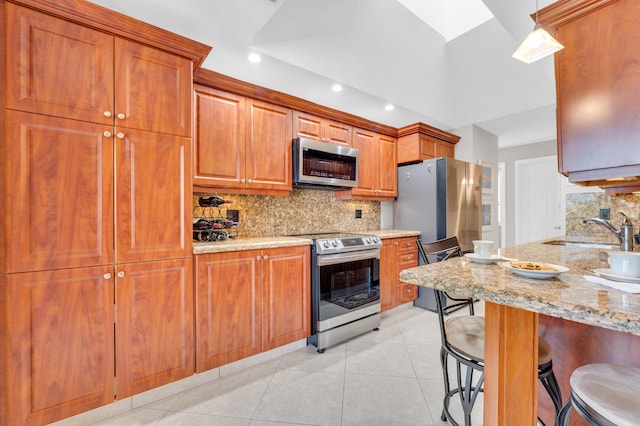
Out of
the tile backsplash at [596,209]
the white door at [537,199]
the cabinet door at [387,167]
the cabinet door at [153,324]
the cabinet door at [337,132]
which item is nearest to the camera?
the cabinet door at [153,324]

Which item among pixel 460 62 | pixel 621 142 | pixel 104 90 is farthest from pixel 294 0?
pixel 460 62

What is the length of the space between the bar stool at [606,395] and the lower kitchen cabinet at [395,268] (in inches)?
85.7

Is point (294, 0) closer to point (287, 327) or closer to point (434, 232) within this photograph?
point (287, 327)

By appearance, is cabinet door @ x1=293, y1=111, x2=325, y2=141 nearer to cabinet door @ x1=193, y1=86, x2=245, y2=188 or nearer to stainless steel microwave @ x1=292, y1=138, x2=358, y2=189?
stainless steel microwave @ x1=292, y1=138, x2=358, y2=189

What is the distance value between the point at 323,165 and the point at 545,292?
2.31 meters

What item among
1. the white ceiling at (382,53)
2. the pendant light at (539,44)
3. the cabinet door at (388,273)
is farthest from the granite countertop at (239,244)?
the pendant light at (539,44)

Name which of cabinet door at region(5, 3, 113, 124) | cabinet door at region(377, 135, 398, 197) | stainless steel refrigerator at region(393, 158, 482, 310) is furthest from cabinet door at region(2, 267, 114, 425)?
stainless steel refrigerator at region(393, 158, 482, 310)

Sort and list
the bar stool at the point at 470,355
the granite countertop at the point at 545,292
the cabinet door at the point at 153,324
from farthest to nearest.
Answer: the cabinet door at the point at 153,324 → the bar stool at the point at 470,355 → the granite countertop at the point at 545,292

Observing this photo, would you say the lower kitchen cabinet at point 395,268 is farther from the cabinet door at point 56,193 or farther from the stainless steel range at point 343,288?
the cabinet door at point 56,193

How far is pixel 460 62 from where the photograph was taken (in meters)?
3.15

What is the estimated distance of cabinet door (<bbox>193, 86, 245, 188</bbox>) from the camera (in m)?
2.21

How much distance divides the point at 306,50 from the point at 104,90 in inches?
58.1

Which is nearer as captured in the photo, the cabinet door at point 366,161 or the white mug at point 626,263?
the white mug at point 626,263

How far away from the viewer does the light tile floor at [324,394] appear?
5.28ft
